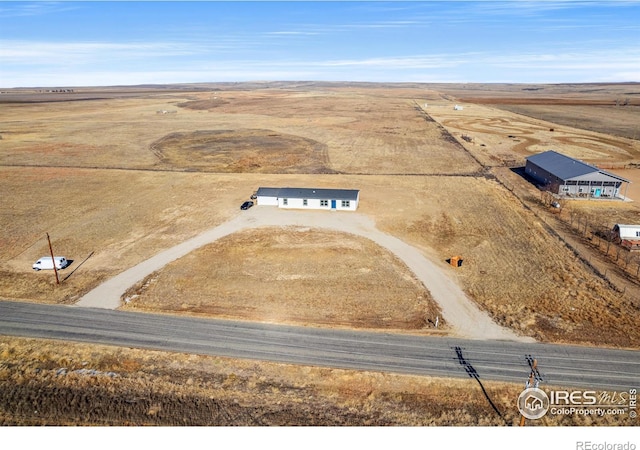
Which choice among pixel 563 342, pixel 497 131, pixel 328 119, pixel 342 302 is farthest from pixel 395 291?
pixel 328 119

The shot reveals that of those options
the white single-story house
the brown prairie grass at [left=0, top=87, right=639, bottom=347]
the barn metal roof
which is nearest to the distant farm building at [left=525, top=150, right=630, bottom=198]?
the barn metal roof

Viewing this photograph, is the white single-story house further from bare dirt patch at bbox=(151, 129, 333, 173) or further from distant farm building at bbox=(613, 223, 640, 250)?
distant farm building at bbox=(613, 223, 640, 250)

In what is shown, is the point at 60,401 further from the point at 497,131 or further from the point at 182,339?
the point at 497,131

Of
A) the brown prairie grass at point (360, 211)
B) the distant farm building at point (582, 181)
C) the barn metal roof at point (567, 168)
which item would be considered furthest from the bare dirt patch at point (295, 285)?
the barn metal roof at point (567, 168)

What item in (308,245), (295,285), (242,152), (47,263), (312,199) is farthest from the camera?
(242,152)

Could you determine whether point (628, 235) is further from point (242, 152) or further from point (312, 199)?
point (242, 152)

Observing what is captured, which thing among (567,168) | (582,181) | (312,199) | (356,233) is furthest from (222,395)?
(567,168)

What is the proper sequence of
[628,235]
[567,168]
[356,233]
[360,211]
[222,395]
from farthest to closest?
[567,168] < [360,211] < [356,233] < [628,235] < [222,395]
